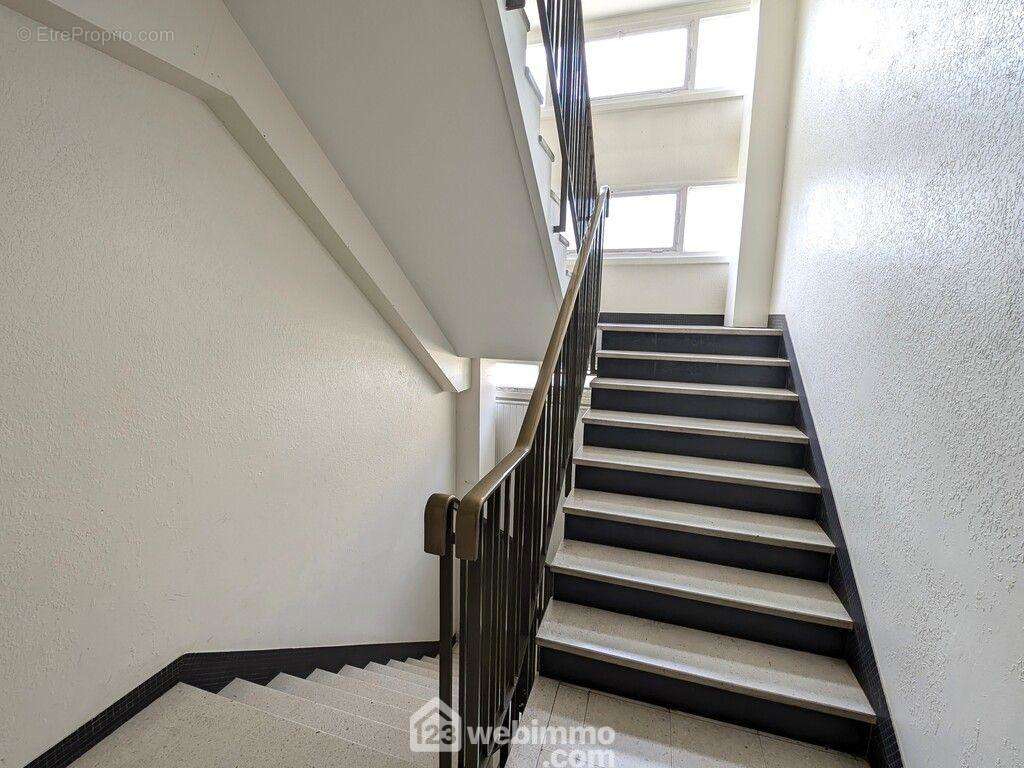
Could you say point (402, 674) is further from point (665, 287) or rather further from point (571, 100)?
point (665, 287)

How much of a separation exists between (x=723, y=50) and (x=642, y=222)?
1432mm

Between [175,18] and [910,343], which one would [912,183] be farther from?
[175,18]

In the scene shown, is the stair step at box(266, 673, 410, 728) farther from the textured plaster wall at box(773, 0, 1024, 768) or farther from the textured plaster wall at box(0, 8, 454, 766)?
the textured plaster wall at box(773, 0, 1024, 768)

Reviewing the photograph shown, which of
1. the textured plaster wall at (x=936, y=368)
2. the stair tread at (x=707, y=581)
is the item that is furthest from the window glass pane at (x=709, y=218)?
the stair tread at (x=707, y=581)

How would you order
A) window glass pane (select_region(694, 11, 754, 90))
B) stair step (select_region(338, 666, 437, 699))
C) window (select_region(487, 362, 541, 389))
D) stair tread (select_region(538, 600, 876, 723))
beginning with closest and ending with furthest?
stair tread (select_region(538, 600, 876, 723)) < stair step (select_region(338, 666, 437, 699)) < window glass pane (select_region(694, 11, 754, 90)) < window (select_region(487, 362, 541, 389))

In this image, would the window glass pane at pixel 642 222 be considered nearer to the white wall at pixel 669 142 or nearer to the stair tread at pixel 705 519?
the white wall at pixel 669 142

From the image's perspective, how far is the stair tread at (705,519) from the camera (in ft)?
5.89

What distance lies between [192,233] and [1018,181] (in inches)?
89.6

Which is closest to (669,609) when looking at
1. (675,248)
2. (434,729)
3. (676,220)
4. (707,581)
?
(707,581)

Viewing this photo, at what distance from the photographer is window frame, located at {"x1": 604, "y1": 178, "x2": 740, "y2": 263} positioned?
387 cm

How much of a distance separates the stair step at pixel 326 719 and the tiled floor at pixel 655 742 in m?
0.41

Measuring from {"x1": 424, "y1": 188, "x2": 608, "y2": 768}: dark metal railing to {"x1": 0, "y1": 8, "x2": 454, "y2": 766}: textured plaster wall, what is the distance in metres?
1.12

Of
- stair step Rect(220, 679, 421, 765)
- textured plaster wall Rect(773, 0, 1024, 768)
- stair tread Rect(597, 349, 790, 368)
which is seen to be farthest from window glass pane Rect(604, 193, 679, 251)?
stair step Rect(220, 679, 421, 765)

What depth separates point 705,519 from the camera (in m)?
1.92
